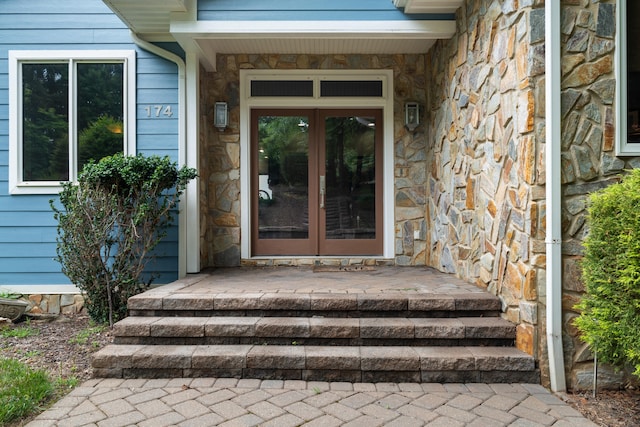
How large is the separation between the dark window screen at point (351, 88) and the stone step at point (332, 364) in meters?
3.06

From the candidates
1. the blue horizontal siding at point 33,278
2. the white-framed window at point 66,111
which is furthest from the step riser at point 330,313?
the white-framed window at point 66,111

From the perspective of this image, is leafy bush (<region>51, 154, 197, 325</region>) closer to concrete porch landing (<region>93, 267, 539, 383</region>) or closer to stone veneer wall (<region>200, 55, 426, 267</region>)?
concrete porch landing (<region>93, 267, 539, 383</region>)

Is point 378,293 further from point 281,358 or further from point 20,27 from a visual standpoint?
point 20,27

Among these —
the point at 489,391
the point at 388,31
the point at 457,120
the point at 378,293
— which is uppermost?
the point at 388,31

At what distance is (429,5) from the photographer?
→ 3.67 metres

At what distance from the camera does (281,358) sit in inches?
102

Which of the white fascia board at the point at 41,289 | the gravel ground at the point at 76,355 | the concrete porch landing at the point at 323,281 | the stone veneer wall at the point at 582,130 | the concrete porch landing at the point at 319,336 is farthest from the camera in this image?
the white fascia board at the point at 41,289

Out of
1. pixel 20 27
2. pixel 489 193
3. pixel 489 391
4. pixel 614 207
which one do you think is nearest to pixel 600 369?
pixel 489 391

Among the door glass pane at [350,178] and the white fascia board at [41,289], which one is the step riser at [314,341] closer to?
the white fascia board at [41,289]

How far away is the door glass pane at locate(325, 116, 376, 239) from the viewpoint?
15.6 ft

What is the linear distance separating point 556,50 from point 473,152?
1107 millimetres

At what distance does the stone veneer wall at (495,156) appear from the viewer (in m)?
2.53

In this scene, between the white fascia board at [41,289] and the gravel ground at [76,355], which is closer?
the gravel ground at [76,355]

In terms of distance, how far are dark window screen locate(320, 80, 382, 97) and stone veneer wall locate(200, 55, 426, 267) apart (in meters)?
0.17
